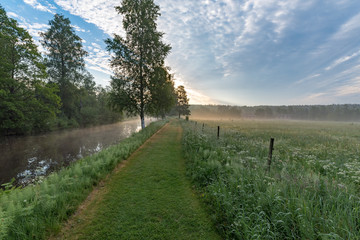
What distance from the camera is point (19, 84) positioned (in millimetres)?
16500

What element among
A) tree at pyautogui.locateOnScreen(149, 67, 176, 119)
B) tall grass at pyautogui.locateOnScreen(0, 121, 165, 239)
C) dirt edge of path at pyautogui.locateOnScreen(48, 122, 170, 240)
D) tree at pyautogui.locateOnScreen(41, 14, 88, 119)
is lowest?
dirt edge of path at pyautogui.locateOnScreen(48, 122, 170, 240)

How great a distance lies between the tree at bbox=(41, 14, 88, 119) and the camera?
23.6 m

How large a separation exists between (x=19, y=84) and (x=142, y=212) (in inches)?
970

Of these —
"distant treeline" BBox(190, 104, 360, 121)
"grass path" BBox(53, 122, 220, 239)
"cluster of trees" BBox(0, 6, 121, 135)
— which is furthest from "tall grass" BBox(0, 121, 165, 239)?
"distant treeline" BBox(190, 104, 360, 121)

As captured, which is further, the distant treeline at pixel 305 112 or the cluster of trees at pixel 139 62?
the distant treeline at pixel 305 112

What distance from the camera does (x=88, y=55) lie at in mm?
27703

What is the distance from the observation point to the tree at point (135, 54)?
16703mm

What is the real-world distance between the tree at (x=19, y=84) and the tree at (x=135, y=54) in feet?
35.4

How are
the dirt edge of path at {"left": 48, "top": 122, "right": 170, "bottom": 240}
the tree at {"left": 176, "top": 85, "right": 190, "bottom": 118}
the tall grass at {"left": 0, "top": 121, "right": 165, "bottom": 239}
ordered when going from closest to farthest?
the tall grass at {"left": 0, "top": 121, "right": 165, "bottom": 239} → the dirt edge of path at {"left": 48, "top": 122, "right": 170, "bottom": 240} → the tree at {"left": 176, "top": 85, "right": 190, "bottom": 118}

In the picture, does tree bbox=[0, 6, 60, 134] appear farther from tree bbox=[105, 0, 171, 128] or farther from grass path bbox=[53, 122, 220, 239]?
grass path bbox=[53, 122, 220, 239]

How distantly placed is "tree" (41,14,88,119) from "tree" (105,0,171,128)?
15834 mm

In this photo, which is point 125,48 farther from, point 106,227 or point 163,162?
point 106,227

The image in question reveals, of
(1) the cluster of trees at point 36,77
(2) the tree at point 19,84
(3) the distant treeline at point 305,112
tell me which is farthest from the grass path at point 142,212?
(3) the distant treeline at point 305,112

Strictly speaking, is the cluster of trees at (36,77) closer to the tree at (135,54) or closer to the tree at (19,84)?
the tree at (19,84)
